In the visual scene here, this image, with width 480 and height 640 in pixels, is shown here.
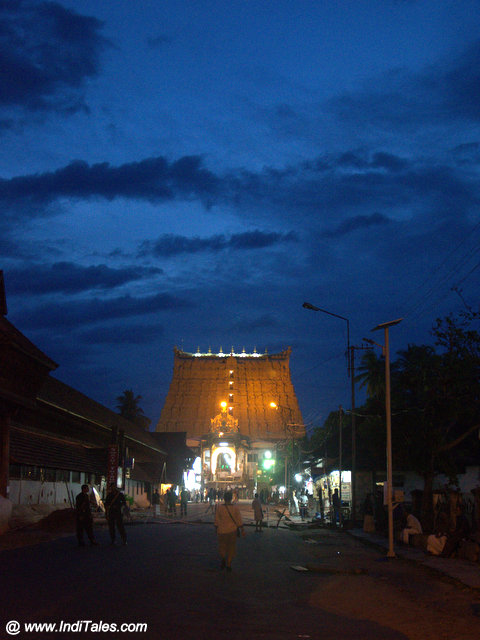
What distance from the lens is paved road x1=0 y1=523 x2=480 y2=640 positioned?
8.80m

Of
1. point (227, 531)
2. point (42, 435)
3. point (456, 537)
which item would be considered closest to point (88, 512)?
point (227, 531)

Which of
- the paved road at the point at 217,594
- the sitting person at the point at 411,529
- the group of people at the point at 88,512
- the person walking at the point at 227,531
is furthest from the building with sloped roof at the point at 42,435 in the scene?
the sitting person at the point at 411,529

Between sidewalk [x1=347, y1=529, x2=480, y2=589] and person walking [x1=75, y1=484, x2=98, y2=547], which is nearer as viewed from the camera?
sidewalk [x1=347, y1=529, x2=480, y2=589]

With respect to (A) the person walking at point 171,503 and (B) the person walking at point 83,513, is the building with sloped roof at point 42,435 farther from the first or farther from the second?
(B) the person walking at point 83,513

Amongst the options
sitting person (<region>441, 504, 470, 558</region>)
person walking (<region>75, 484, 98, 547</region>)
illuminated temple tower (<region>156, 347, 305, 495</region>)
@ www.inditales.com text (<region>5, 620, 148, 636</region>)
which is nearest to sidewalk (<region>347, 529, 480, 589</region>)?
sitting person (<region>441, 504, 470, 558</region>)

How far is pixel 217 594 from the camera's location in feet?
37.4

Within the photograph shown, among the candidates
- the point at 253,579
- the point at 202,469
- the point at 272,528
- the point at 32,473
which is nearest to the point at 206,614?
the point at 253,579

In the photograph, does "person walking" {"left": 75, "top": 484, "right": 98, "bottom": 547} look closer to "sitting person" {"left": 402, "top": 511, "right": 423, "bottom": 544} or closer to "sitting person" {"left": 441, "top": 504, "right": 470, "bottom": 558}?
"sitting person" {"left": 441, "top": 504, "right": 470, "bottom": 558}

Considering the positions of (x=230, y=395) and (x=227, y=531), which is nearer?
(x=227, y=531)

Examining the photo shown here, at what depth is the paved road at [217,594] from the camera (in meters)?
8.80

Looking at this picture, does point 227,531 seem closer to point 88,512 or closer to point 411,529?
point 88,512

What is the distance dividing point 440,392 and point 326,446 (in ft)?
71.7

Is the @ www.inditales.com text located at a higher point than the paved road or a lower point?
higher

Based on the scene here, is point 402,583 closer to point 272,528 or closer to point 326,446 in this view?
point 272,528
